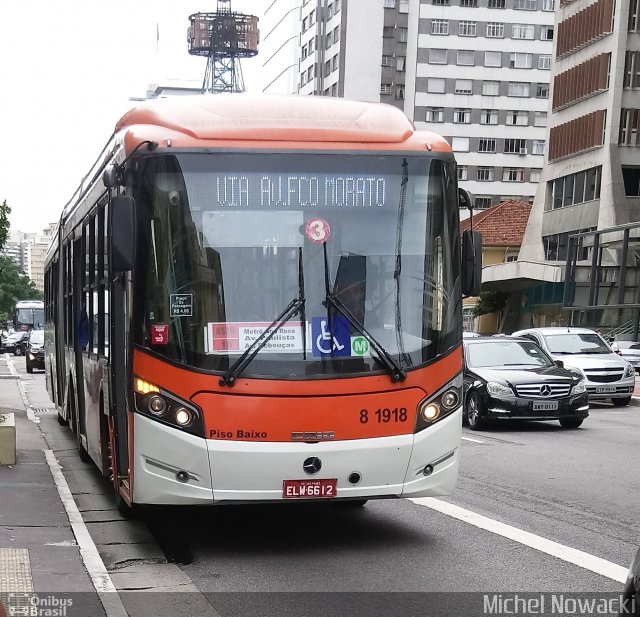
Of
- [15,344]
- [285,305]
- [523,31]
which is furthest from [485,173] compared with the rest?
[285,305]

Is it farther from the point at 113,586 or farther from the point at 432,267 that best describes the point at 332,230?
the point at 113,586

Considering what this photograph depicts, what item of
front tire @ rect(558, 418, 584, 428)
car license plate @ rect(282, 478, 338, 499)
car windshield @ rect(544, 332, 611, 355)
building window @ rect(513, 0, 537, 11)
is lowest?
front tire @ rect(558, 418, 584, 428)

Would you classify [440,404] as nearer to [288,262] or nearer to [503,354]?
[288,262]

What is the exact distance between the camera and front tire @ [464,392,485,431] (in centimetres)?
1964

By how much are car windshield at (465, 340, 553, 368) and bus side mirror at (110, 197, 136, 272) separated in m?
13.1

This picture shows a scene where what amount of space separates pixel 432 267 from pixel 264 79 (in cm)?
13169

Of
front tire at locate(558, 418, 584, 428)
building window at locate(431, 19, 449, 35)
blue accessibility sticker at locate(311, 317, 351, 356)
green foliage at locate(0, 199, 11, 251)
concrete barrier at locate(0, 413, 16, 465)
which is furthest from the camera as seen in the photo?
building window at locate(431, 19, 449, 35)

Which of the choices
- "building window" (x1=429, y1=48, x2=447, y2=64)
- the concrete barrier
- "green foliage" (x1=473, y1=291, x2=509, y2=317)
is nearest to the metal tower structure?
"building window" (x1=429, y1=48, x2=447, y2=64)

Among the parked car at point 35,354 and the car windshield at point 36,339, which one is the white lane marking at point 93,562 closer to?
the parked car at point 35,354

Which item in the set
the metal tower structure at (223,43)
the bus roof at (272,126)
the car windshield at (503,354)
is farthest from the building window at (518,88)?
the bus roof at (272,126)

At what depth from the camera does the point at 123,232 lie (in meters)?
8.15

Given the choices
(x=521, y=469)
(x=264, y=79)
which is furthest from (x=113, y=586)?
(x=264, y=79)

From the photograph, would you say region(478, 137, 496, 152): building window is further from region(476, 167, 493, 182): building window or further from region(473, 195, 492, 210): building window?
region(473, 195, 492, 210): building window

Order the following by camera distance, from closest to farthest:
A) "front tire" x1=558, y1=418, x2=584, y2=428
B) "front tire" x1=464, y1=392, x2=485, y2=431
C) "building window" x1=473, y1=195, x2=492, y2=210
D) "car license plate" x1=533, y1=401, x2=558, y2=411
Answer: "car license plate" x1=533, y1=401, x2=558, y2=411
"front tire" x1=464, y1=392, x2=485, y2=431
"front tire" x1=558, y1=418, x2=584, y2=428
"building window" x1=473, y1=195, x2=492, y2=210
